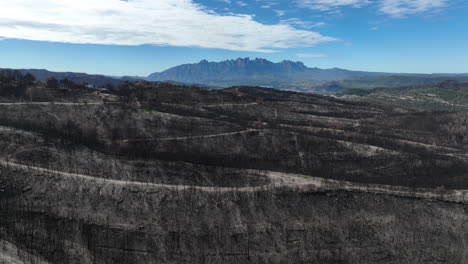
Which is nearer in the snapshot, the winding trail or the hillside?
the hillside

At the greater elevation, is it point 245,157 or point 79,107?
point 79,107

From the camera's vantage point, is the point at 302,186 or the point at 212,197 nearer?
the point at 212,197

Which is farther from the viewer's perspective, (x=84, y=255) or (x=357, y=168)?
(x=357, y=168)

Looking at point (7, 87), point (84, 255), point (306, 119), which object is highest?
point (7, 87)

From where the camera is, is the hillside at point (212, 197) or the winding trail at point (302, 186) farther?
the winding trail at point (302, 186)

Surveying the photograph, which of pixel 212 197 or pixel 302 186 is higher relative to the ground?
pixel 302 186

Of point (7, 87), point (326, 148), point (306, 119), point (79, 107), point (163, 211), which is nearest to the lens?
point (163, 211)

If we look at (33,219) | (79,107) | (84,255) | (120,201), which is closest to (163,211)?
(120,201)

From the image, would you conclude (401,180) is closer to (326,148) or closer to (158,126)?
(326,148)
